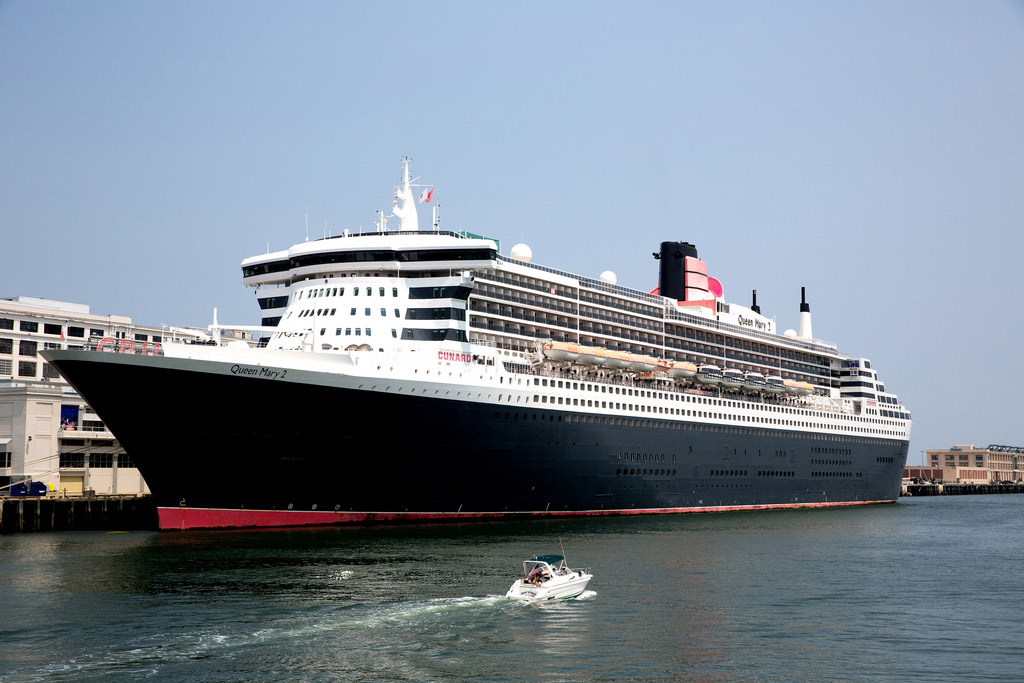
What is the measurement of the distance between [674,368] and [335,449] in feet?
84.1

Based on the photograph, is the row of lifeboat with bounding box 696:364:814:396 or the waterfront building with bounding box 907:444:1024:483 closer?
the row of lifeboat with bounding box 696:364:814:396

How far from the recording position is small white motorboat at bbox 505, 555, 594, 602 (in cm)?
2578

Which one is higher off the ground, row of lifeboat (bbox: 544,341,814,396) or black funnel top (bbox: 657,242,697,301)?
black funnel top (bbox: 657,242,697,301)

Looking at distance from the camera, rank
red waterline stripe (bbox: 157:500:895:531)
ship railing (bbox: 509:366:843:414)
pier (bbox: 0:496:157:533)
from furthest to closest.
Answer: ship railing (bbox: 509:366:843:414), pier (bbox: 0:496:157:533), red waterline stripe (bbox: 157:500:895:531)

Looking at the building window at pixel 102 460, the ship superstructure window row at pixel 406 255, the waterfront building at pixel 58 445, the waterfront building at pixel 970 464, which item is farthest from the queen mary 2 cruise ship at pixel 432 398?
the waterfront building at pixel 970 464

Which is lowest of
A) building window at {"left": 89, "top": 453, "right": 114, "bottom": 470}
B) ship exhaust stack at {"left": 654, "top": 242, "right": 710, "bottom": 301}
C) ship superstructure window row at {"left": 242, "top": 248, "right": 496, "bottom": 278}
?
building window at {"left": 89, "top": 453, "right": 114, "bottom": 470}

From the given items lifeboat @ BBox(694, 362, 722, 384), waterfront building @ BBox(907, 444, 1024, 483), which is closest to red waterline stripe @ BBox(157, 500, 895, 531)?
lifeboat @ BBox(694, 362, 722, 384)

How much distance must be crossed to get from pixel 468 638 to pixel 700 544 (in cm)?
1994

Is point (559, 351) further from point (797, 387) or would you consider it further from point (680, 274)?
point (797, 387)

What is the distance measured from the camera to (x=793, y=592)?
92.3 ft

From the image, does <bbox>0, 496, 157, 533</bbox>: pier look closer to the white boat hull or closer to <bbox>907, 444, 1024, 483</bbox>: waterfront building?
the white boat hull

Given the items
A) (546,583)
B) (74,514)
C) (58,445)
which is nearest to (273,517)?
A: (74,514)

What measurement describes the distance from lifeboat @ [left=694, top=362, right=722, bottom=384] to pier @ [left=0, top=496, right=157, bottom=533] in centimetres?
3141

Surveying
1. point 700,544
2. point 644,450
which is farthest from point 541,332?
point 700,544
